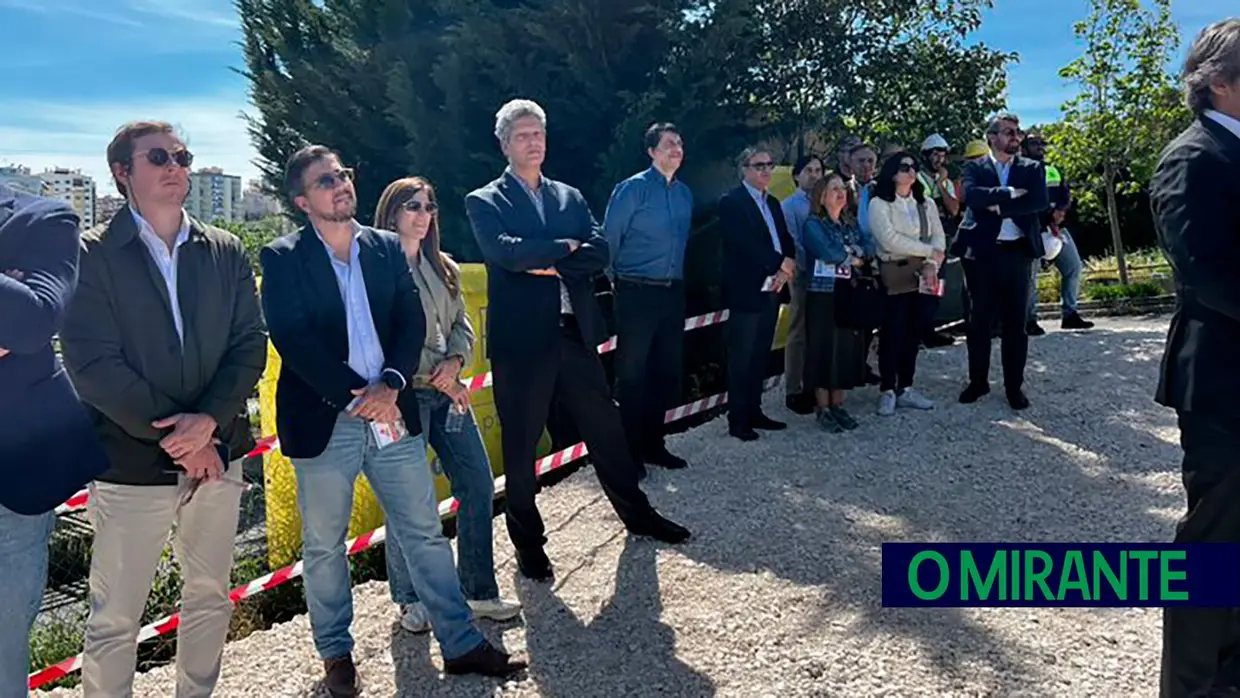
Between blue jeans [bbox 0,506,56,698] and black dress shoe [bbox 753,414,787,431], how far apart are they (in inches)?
197

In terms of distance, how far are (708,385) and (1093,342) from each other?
395 cm

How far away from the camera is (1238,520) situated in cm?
272

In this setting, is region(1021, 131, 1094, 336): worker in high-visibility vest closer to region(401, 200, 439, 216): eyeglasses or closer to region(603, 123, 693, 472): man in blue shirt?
region(603, 123, 693, 472): man in blue shirt

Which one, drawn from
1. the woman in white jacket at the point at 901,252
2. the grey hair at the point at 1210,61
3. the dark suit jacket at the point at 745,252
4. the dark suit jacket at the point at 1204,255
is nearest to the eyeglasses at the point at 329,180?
the dark suit jacket at the point at 1204,255

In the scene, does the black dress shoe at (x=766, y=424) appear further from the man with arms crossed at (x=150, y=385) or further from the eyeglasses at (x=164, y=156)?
the eyeglasses at (x=164, y=156)

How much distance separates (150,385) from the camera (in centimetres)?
294

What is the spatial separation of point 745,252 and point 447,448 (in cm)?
302

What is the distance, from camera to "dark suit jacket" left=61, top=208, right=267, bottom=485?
2.85m

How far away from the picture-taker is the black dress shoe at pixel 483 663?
3.44m

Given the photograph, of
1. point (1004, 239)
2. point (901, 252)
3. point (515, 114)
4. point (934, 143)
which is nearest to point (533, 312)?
point (515, 114)

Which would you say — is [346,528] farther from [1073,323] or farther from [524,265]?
[1073,323]

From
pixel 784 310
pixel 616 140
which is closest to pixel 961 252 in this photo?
pixel 784 310

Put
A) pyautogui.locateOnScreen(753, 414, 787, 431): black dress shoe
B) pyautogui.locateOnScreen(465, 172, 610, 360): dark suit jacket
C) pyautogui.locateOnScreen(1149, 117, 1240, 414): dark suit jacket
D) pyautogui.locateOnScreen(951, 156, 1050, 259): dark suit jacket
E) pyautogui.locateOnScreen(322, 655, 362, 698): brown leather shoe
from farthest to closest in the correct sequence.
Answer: pyautogui.locateOnScreen(753, 414, 787, 431): black dress shoe → pyautogui.locateOnScreen(951, 156, 1050, 259): dark suit jacket → pyautogui.locateOnScreen(465, 172, 610, 360): dark suit jacket → pyautogui.locateOnScreen(322, 655, 362, 698): brown leather shoe → pyautogui.locateOnScreen(1149, 117, 1240, 414): dark suit jacket

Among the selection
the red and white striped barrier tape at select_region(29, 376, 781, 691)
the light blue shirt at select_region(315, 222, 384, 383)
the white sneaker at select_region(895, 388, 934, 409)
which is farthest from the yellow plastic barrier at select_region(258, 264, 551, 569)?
the white sneaker at select_region(895, 388, 934, 409)
